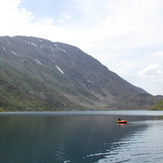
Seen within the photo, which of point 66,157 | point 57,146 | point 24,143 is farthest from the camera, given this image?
point 24,143

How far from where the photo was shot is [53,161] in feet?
144

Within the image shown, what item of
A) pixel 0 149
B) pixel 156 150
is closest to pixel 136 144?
pixel 156 150

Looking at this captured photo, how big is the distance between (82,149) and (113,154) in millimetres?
7845

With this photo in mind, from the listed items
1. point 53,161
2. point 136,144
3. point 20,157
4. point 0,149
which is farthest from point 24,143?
point 136,144

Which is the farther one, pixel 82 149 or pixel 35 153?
pixel 82 149

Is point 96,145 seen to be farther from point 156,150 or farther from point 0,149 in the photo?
point 0,149

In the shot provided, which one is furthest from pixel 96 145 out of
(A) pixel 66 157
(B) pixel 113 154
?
(A) pixel 66 157

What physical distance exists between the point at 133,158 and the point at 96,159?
670 centimetres

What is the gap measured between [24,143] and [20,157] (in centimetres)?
1581

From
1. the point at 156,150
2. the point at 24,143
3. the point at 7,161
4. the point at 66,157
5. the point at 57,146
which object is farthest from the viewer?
the point at 24,143

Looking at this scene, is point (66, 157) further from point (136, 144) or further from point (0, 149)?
point (136, 144)

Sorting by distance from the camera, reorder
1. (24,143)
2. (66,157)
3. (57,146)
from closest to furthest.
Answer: (66,157) → (57,146) → (24,143)

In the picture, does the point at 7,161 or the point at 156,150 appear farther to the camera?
the point at 156,150

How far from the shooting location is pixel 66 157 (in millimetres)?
47125
